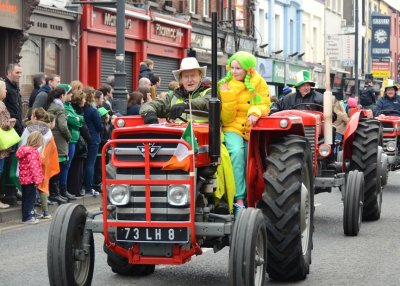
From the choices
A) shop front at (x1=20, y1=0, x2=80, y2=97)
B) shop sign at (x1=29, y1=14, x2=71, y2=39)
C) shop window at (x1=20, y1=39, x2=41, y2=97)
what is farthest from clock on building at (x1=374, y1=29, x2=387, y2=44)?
shop window at (x1=20, y1=39, x2=41, y2=97)

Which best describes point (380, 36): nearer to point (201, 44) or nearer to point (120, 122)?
point (201, 44)

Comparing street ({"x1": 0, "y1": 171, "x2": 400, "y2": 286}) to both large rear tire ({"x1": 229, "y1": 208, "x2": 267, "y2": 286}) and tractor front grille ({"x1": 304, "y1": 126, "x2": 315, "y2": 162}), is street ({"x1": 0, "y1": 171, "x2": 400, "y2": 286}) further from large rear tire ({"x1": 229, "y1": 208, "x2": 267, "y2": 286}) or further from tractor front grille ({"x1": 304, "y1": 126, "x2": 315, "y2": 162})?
large rear tire ({"x1": 229, "y1": 208, "x2": 267, "y2": 286})

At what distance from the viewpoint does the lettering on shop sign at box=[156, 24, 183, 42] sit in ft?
108

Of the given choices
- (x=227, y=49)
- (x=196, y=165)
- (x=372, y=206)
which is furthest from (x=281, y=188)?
(x=227, y=49)

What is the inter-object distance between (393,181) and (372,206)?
858 centimetres

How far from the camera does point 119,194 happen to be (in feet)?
27.0

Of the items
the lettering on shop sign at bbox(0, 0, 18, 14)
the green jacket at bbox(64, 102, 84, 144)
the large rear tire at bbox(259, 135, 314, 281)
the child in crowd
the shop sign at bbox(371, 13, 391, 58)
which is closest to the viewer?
the large rear tire at bbox(259, 135, 314, 281)

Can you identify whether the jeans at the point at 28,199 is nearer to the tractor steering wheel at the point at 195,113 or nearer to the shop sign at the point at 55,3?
the tractor steering wheel at the point at 195,113

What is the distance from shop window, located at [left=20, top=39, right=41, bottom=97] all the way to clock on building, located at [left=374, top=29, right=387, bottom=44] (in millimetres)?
46081

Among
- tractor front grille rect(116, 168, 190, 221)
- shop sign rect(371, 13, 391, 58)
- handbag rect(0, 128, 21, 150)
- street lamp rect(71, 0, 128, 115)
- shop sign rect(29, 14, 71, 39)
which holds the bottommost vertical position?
tractor front grille rect(116, 168, 190, 221)

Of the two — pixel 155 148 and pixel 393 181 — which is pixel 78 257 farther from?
pixel 393 181

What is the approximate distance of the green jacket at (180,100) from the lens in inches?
356

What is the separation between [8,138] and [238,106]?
5.71 metres

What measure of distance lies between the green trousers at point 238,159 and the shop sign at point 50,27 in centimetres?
1517
